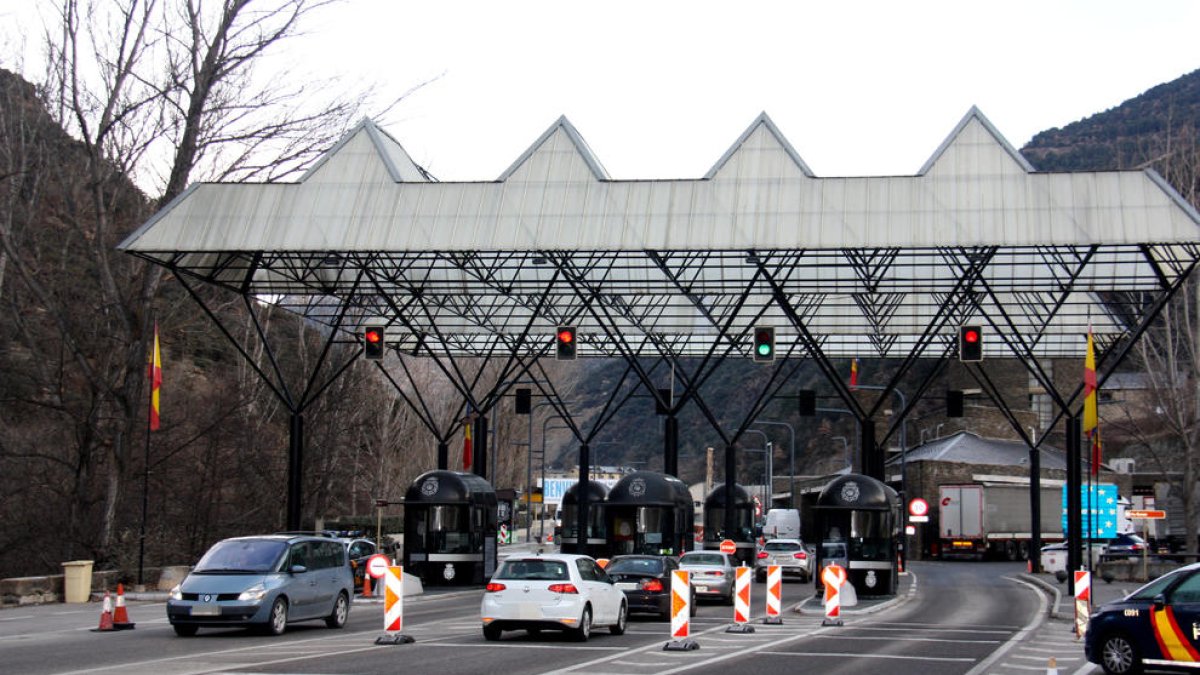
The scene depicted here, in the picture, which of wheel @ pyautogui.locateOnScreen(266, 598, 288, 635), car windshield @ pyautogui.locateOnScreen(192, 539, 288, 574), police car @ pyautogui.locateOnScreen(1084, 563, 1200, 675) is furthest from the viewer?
car windshield @ pyautogui.locateOnScreen(192, 539, 288, 574)

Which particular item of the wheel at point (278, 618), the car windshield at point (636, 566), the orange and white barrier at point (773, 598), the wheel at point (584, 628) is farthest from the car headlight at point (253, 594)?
the orange and white barrier at point (773, 598)

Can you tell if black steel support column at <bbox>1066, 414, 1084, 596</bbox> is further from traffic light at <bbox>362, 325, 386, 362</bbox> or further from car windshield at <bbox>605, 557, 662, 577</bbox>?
traffic light at <bbox>362, 325, 386, 362</bbox>

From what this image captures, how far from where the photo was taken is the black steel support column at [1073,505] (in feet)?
130

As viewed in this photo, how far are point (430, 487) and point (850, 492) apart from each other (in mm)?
12263

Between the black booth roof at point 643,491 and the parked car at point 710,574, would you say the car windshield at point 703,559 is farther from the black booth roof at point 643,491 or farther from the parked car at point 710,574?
the black booth roof at point 643,491

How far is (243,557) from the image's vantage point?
23.0m

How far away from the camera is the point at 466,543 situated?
1665 inches

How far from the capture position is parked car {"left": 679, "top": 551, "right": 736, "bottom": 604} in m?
35.9

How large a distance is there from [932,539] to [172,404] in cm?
4812

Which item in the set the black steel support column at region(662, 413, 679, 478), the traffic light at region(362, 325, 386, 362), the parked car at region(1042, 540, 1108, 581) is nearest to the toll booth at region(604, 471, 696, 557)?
the black steel support column at region(662, 413, 679, 478)

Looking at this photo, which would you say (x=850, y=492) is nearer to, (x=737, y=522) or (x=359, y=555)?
(x=359, y=555)

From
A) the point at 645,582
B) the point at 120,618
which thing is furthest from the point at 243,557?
the point at 645,582

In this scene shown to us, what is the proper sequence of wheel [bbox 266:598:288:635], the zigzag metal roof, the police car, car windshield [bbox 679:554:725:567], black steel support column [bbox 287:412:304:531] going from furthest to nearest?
black steel support column [bbox 287:412:304:531] → car windshield [bbox 679:554:725:567] → the zigzag metal roof → wheel [bbox 266:598:288:635] → the police car

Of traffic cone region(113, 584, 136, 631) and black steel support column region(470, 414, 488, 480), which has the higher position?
black steel support column region(470, 414, 488, 480)
